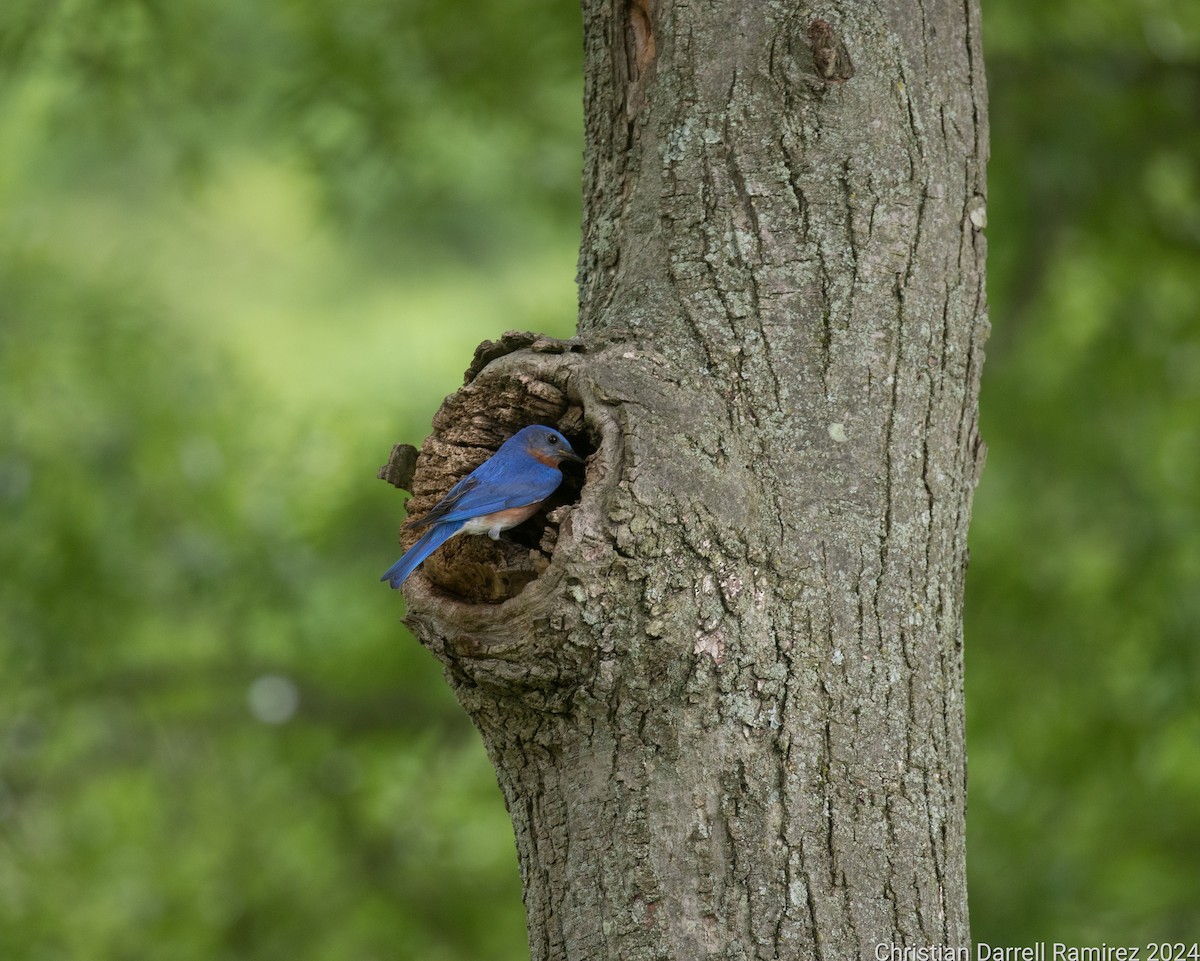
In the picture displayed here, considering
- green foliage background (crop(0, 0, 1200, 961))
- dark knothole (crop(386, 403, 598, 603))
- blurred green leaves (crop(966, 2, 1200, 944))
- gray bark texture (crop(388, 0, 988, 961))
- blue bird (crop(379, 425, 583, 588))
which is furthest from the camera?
green foliage background (crop(0, 0, 1200, 961))

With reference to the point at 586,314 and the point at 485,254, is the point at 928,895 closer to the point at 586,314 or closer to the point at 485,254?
the point at 586,314

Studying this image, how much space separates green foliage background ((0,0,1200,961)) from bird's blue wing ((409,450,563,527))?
270cm

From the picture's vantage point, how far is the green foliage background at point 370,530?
4941mm

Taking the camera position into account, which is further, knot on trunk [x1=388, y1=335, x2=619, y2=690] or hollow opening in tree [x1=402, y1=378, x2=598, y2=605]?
hollow opening in tree [x1=402, y1=378, x2=598, y2=605]

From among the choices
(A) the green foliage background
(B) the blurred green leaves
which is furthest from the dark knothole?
(B) the blurred green leaves

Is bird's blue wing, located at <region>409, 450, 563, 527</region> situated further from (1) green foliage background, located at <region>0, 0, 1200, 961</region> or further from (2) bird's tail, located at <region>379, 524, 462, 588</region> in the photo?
(1) green foliage background, located at <region>0, 0, 1200, 961</region>

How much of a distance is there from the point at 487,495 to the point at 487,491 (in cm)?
1

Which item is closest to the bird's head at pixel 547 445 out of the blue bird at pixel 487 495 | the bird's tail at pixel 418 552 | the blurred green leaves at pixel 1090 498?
the blue bird at pixel 487 495

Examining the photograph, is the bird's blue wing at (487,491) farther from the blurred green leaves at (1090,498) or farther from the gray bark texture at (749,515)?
the blurred green leaves at (1090,498)

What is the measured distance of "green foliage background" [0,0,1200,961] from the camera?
4941 mm

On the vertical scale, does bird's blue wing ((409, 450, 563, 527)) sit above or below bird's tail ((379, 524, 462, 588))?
above

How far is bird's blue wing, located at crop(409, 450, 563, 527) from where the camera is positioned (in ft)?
9.07

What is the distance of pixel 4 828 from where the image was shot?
5449 mm

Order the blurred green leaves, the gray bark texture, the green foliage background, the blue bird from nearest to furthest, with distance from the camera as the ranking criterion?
the gray bark texture, the blue bird, the blurred green leaves, the green foliage background
